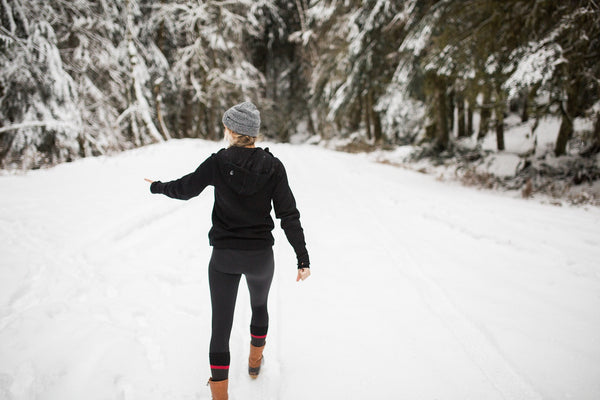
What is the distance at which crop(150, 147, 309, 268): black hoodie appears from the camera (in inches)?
70.4

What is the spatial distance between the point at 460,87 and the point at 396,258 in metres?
6.86

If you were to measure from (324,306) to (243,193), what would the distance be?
5.97ft

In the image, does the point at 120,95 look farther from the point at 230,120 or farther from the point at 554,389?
the point at 554,389

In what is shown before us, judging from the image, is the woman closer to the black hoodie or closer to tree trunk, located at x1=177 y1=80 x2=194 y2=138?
the black hoodie

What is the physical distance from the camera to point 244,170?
69.2 inches

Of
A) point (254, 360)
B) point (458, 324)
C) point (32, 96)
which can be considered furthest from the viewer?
point (32, 96)

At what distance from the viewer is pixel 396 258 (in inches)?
156

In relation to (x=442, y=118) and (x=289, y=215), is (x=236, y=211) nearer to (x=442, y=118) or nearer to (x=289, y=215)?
(x=289, y=215)

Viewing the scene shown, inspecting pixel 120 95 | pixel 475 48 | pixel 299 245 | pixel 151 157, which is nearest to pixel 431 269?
pixel 299 245

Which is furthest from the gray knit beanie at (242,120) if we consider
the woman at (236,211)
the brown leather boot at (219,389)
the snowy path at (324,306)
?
the snowy path at (324,306)

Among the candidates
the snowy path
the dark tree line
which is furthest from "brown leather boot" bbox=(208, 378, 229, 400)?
the dark tree line

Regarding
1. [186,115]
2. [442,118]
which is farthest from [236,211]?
[186,115]

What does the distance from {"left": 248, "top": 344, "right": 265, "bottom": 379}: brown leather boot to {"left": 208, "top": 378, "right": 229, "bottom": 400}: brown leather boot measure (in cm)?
28

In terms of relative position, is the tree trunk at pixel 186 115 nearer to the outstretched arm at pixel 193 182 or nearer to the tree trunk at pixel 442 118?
the tree trunk at pixel 442 118
